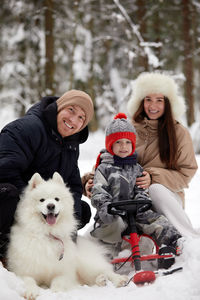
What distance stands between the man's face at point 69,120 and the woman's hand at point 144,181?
905 mm

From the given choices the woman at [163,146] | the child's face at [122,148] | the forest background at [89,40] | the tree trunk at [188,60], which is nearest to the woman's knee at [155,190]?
the woman at [163,146]

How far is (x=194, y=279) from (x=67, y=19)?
10.5 m

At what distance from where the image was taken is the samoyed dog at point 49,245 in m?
2.57

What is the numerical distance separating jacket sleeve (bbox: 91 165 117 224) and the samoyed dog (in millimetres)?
370

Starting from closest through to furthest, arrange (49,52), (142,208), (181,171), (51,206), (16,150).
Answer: (51,206) < (16,150) < (142,208) < (181,171) < (49,52)

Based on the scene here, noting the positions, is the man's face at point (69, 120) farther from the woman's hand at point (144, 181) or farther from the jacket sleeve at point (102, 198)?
the woman's hand at point (144, 181)

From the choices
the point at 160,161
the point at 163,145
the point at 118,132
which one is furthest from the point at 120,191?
the point at 163,145

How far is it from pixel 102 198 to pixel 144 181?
1.93 feet

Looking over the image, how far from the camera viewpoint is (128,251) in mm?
3502

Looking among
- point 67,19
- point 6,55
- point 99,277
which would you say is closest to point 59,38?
point 67,19

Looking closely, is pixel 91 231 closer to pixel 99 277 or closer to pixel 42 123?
pixel 99 277

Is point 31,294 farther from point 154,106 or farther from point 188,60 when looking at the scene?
point 188,60

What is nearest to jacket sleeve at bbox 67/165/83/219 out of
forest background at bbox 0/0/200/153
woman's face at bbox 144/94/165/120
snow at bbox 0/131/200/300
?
snow at bbox 0/131/200/300

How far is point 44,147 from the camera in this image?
306 centimetres
